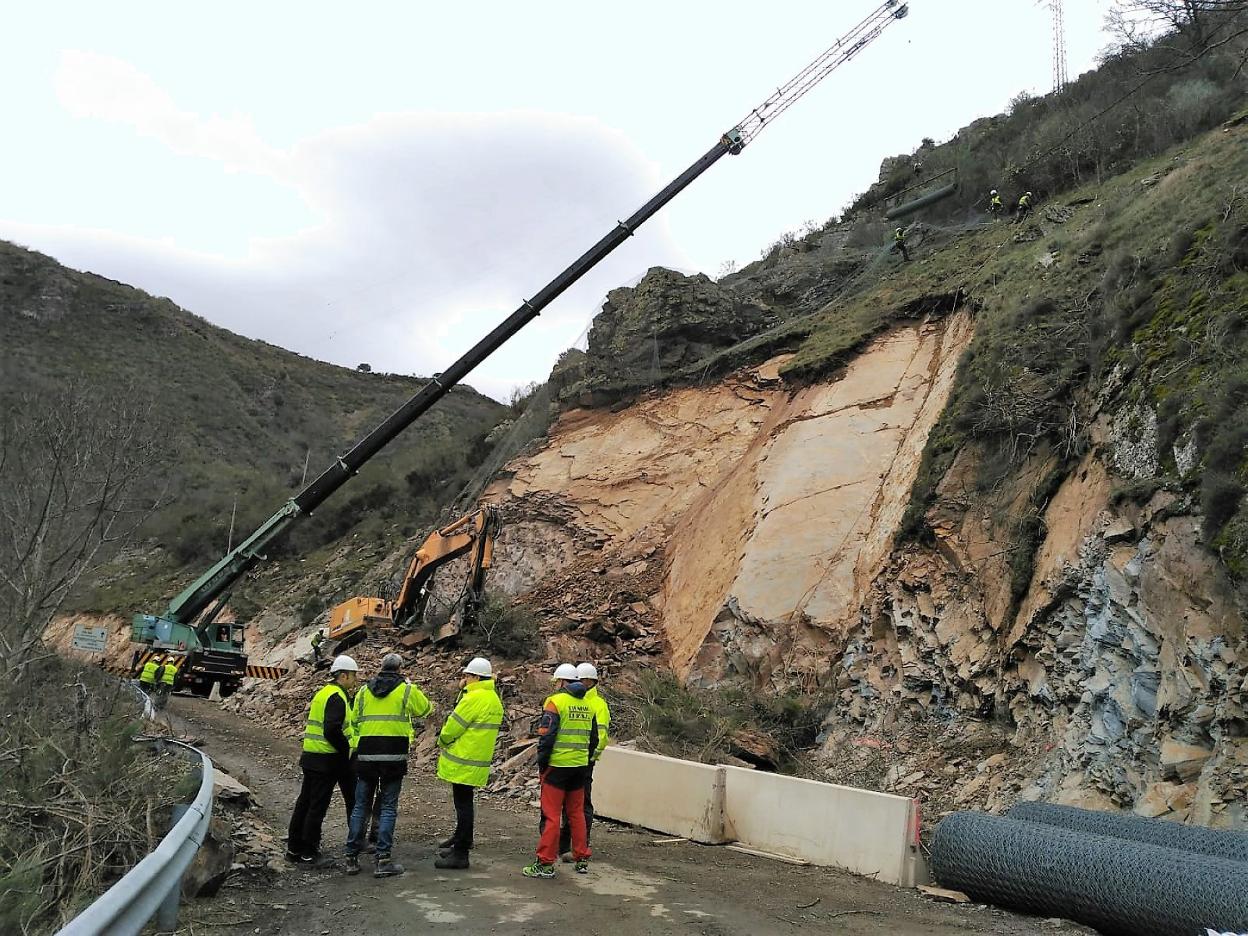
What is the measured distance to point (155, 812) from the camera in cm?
529

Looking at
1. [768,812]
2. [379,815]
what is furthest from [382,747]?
[768,812]

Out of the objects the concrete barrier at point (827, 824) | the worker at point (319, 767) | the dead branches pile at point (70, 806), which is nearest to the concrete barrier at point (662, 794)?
the concrete barrier at point (827, 824)

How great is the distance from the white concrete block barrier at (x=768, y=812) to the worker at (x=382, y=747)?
317 cm

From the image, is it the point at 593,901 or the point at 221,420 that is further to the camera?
the point at 221,420

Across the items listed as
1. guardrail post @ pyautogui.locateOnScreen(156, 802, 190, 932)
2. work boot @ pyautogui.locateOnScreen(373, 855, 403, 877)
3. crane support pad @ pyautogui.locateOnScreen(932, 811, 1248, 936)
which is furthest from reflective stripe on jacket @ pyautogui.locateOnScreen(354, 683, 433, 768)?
crane support pad @ pyautogui.locateOnScreen(932, 811, 1248, 936)

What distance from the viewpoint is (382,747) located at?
6.71m

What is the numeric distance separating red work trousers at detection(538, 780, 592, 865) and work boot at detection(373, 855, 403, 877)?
104cm

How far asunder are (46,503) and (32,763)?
31.1 ft

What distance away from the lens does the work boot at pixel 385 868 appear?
21.2 feet

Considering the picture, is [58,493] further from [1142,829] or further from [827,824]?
[1142,829]

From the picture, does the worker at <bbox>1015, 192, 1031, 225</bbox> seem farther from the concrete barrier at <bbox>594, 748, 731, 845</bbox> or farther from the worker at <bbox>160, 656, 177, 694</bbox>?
the worker at <bbox>160, 656, 177, 694</bbox>

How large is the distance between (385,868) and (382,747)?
2.74 feet

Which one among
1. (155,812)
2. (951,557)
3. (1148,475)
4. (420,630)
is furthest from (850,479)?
(155,812)

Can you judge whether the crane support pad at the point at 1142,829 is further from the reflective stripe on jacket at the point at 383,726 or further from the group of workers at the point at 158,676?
the group of workers at the point at 158,676
